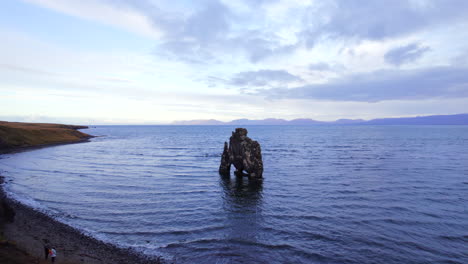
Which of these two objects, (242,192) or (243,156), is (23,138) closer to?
(243,156)

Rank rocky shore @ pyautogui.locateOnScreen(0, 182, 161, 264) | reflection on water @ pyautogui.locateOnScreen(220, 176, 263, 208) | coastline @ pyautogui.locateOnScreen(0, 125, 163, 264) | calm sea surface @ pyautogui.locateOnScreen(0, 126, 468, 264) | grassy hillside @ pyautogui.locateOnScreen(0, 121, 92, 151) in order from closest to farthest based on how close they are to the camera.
Answer: 1. coastline @ pyautogui.locateOnScreen(0, 125, 163, 264)
2. rocky shore @ pyautogui.locateOnScreen(0, 182, 161, 264)
3. calm sea surface @ pyautogui.locateOnScreen(0, 126, 468, 264)
4. reflection on water @ pyautogui.locateOnScreen(220, 176, 263, 208)
5. grassy hillside @ pyautogui.locateOnScreen(0, 121, 92, 151)

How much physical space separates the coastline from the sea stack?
2639cm

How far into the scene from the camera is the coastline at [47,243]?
1518cm

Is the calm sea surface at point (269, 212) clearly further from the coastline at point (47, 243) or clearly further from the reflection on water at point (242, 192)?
the coastline at point (47, 243)

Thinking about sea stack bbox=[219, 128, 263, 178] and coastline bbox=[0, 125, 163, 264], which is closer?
coastline bbox=[0, 125, 163, 264]

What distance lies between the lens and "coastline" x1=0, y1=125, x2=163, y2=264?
15180 mm


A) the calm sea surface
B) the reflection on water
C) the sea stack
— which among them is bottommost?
the reflection on water

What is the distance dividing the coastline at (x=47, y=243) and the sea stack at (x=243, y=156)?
26.4m

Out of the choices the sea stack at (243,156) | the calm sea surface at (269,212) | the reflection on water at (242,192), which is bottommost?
the reflection on water at (242,192)

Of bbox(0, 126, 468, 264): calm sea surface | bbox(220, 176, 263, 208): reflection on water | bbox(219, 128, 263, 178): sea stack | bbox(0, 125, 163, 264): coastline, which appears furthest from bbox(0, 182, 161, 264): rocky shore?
bbox(219, 128, 263, 178): sea stack

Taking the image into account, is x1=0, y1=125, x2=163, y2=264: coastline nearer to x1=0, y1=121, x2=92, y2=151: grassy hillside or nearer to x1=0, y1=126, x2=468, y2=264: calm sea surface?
x1=0, y1=126, x2=468, y2=264: calm sea surface

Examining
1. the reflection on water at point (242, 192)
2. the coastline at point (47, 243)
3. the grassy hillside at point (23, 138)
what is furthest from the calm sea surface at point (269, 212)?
the grassy hillside at point (23, 138)

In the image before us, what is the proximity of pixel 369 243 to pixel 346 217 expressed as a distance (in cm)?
510

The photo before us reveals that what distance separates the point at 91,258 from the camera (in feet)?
52.5
